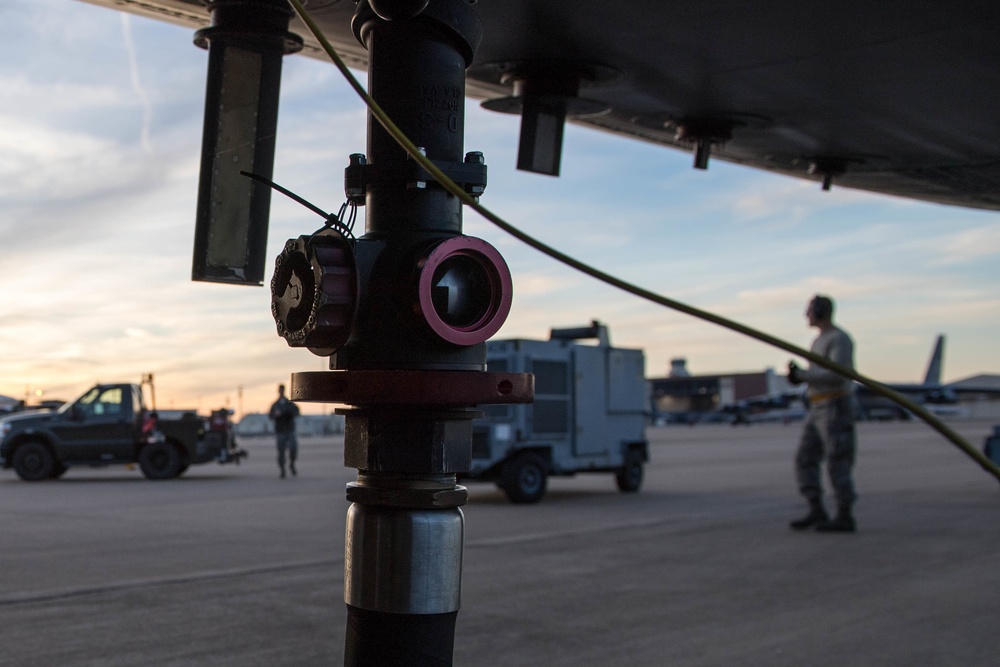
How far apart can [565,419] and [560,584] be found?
21.7 ft

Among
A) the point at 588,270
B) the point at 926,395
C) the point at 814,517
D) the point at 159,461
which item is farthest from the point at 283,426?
the point at 926,395

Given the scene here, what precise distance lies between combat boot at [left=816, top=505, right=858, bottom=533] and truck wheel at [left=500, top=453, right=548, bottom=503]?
13.9 ft

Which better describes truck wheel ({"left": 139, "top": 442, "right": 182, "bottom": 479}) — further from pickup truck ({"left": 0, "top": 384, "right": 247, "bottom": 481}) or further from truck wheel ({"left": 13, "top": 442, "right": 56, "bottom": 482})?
truck wheel ({"left": 13, "top": 442, "right": 56, "bottom": 482})

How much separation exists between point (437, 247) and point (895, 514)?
9.37 m

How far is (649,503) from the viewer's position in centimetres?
1197

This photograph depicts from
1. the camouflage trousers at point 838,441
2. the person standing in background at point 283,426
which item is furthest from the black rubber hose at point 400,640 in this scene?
the person standing in background at point 283,426

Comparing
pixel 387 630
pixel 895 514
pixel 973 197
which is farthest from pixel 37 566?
pixel 895 514

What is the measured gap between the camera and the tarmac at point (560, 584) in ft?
14.9

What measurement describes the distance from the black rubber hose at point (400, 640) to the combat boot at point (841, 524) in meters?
7.20

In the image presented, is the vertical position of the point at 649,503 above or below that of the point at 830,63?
below

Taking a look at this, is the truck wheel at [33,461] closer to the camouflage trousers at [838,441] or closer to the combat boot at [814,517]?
the combat boot at [814,517]

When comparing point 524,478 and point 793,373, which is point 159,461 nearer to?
point 524,478

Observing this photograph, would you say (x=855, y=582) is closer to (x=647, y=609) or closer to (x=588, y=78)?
(x=647, y=609)

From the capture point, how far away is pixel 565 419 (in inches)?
504
